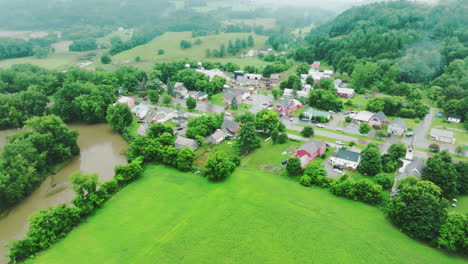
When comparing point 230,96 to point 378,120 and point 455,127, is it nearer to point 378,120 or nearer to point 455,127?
point 378,120

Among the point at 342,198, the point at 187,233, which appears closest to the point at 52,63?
the point at 187,233

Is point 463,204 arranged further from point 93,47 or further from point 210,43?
point 93,47

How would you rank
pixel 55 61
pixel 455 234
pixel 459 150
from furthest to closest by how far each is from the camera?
pixel 55 61
pixel 459 150
pixel 455 234

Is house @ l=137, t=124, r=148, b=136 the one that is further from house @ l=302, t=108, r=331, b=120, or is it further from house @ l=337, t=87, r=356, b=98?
house @ l=337, t=87, r=356, b=98

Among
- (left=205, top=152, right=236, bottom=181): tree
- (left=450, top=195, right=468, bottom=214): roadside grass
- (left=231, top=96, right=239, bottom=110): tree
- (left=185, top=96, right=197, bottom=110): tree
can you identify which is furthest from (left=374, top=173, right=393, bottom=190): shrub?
(left=185, top=96, right=197, bottom=110): tree

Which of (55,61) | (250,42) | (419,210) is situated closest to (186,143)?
(419,210)

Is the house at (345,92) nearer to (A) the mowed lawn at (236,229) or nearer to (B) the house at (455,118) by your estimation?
(B) the house at (455,118)
